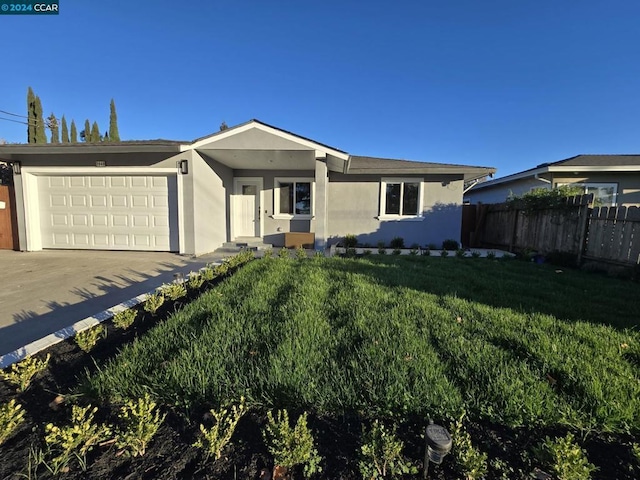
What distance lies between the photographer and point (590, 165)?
1138 centimetres

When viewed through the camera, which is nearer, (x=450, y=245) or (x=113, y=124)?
(x=450, y=245)

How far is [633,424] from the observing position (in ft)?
5.65

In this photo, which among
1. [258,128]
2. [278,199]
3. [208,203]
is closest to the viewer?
[258,128]

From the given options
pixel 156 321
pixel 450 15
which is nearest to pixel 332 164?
pixel 450 15

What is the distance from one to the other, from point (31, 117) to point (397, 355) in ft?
113

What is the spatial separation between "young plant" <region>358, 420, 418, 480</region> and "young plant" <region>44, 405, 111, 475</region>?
1399 mm

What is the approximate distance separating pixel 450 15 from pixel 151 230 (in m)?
11.5

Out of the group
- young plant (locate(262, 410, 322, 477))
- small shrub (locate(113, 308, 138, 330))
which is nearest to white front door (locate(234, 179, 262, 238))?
small shrub (locate(113, 308, 138, 330))

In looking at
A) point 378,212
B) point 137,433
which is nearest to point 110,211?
point 378,212

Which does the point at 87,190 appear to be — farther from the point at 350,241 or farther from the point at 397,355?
the point at 397,355

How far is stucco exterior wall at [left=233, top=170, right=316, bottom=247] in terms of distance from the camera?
35.8 ft

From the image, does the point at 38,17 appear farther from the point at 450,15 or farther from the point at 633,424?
the point at 633,424

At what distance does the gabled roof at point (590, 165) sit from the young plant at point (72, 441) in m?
14.7

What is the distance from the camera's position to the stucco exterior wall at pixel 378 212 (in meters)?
10.4
